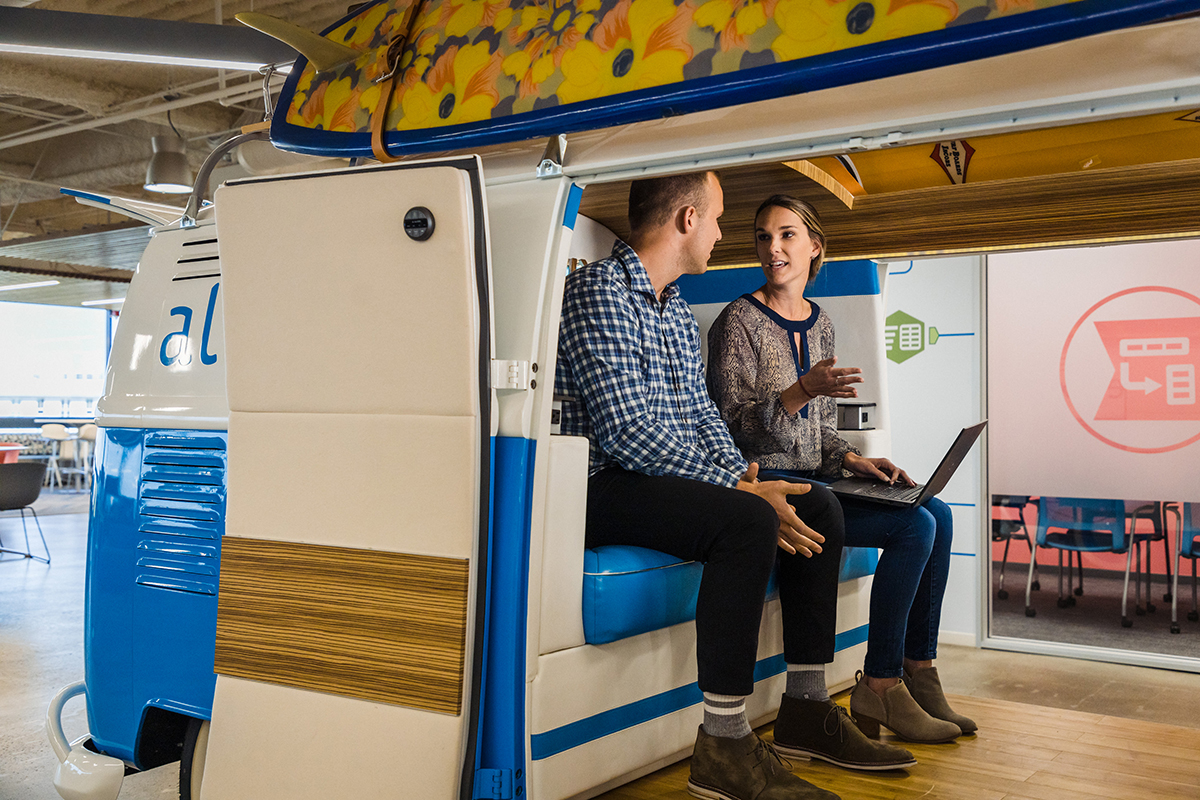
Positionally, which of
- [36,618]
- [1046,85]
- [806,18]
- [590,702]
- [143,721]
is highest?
[806,18]

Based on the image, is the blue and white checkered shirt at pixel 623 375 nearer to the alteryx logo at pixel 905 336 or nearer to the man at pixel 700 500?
the man at pixel 700 500

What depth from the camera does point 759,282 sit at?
308 cm

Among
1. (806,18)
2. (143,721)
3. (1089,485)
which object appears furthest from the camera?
(1089,485)

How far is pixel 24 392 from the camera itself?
1611 centimetres

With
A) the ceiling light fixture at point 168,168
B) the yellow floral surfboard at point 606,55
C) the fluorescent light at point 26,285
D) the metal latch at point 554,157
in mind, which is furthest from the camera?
the fluorescent light at point 26,285

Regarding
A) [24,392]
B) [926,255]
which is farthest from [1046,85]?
[24,392]

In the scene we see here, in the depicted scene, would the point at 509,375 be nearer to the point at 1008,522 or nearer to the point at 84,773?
the point at 84,773

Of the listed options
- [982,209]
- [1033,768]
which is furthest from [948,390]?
[1033,768]

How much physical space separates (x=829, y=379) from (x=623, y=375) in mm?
552

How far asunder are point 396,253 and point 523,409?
36 centimetres

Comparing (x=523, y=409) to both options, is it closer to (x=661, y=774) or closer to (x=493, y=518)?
(x=493, y=518)

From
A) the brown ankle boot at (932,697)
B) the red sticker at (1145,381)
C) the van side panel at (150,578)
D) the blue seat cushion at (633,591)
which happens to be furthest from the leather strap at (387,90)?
the red sticker at (1145,381)

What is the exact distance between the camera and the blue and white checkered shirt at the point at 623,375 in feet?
6.20

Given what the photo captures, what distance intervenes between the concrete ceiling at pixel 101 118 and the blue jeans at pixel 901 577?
3946 millimetres
